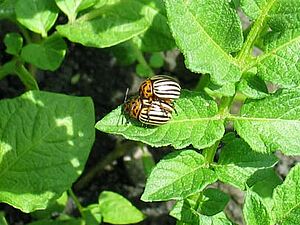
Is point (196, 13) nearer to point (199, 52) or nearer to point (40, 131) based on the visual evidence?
point (199, 52)

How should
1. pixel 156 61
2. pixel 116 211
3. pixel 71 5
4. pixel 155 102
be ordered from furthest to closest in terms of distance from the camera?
pixel 156 61 → pixel 116 211 → pixel 71 5 → pixel 155 102

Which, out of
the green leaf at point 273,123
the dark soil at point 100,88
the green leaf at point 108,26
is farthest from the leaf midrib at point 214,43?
the dark soil at point 100,88

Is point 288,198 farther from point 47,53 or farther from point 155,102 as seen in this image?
point 47,53

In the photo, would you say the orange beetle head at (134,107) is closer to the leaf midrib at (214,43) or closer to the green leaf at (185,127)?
the green leaf at (185,127)

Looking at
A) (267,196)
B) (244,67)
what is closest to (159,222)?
(267,196)

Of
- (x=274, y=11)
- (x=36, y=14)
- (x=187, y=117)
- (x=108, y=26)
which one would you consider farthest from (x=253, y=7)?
(x=36, y=14)

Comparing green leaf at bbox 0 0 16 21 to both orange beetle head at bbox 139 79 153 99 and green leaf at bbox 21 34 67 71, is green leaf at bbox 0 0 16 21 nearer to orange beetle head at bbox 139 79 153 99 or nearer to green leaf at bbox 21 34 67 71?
green leaf at bbox 21 34 67 71
